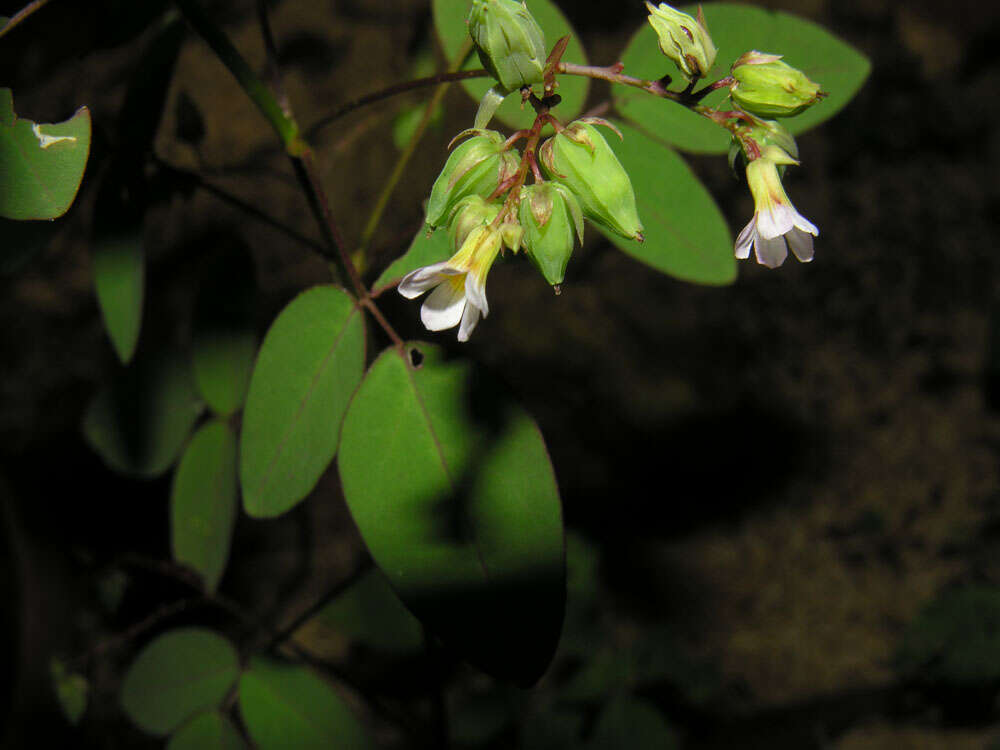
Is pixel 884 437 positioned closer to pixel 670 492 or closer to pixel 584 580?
pixel 670 492

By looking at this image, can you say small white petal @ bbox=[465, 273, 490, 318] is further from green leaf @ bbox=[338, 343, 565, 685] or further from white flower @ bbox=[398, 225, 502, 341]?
green leaf @ bbox=[338, 343, 565, 685]

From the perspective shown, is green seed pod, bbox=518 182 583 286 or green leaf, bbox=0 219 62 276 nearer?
green seed pod, bbox=518 182 583 286

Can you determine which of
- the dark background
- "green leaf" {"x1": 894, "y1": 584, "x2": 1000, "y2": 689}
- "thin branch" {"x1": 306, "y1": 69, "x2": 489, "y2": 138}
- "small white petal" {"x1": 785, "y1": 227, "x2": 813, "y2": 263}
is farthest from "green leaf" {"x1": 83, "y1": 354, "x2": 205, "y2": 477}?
"green leaf" {"x1": 894, "y1": 584, "x2": 1000, "y2": 689}

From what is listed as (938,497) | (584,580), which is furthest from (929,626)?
(584,580)

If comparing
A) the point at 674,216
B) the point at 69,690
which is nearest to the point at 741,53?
the point at 674,216

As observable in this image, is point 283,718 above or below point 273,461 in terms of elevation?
below

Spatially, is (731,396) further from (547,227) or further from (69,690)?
(69,690)

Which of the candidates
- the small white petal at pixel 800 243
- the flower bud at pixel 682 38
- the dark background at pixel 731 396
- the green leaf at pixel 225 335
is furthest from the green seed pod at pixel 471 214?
the dark background at pixel 731 396
